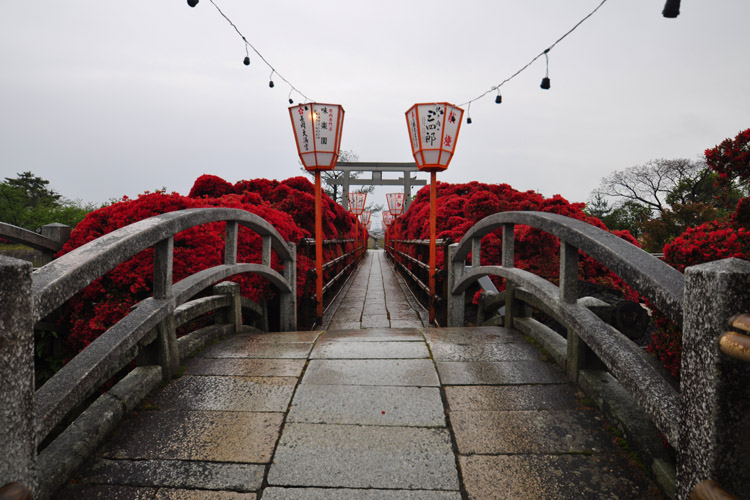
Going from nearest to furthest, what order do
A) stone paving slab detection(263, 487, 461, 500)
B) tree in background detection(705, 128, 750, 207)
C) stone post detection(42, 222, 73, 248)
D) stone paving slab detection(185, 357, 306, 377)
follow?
1. stone paving slab detection(263, 487, 461, 500)
2. tree in background detection(705, 128, 750, 207)
3. stone paving slab detection(185, 357, 306, 377)
4. stone post detection(42, 222, 73, 248)

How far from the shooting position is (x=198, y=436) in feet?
5.43

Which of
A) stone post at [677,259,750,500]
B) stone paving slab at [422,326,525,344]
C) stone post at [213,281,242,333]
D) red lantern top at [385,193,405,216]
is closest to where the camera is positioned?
stone post at [677,259,750,500]

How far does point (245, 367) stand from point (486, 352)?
5.31ft

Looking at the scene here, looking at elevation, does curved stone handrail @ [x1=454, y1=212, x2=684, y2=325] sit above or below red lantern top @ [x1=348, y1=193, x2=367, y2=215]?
below

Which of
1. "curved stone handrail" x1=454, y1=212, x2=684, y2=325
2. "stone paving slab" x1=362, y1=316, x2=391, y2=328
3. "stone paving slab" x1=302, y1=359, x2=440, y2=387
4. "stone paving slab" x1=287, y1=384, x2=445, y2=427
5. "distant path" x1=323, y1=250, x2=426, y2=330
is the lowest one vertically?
"distant path" x1=323, y1=250, x2=426, y2=330

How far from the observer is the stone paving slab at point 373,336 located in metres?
3.05

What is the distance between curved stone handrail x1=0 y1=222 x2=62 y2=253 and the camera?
4.48 m

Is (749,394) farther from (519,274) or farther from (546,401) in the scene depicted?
(519,274)

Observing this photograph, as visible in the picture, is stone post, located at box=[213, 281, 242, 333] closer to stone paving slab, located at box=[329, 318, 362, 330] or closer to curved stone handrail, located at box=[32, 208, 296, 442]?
curved stone handrail, located at box=[32, 208, 296, 442]

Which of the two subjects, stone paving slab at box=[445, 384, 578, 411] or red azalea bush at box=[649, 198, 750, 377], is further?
stone paving slab at box=[445, 384, 578, 411]

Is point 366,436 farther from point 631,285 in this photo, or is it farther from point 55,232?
point 55,232

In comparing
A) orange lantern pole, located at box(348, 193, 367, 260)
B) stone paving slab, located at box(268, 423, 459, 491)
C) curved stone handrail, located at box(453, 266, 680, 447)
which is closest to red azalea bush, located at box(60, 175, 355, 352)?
stone paving slab, located at box(268, 423, 459, 491)

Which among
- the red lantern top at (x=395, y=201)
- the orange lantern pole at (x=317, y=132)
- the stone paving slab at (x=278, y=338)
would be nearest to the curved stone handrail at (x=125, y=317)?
the stone paving slab at (x=278, y=338)

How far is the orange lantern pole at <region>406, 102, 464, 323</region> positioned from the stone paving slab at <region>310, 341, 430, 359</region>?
2.58 meters
